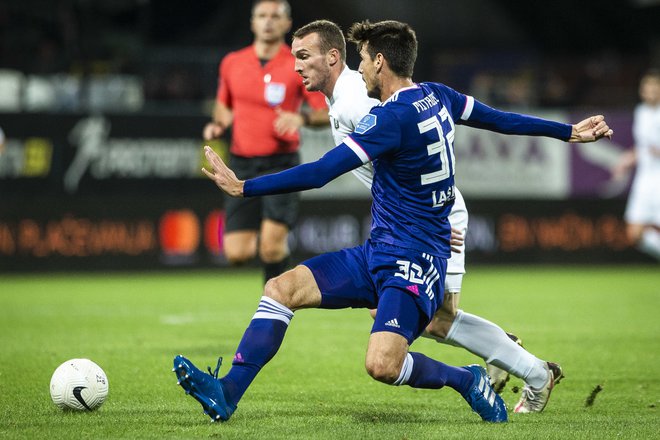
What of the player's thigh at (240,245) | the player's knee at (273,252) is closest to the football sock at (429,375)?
the player's knee at (273,252)

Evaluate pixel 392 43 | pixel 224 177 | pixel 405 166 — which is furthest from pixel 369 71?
pixel 224 177

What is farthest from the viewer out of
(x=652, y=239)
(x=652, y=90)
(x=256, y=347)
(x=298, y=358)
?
(x=652, y=239)

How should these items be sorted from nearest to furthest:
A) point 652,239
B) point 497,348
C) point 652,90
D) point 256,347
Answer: point 256,347, point 497,348, point 652,90, point 652,239

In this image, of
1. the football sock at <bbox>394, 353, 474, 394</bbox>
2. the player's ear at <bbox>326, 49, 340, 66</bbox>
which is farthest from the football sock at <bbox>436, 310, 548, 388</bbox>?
the player's ear at <bbox>326, 49, 340, 66</bbox>

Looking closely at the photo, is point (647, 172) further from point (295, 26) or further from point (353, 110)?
point (353, 110)

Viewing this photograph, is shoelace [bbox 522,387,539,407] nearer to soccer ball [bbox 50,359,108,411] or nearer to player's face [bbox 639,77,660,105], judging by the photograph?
soccer ball [bbox 50,359,108,411]

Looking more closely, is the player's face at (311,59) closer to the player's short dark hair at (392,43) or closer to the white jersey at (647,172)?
the player's short dark hair at (392,43)

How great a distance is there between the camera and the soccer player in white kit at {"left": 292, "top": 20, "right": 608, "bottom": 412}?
6.17 metres

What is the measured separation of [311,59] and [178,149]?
10994 millimetres

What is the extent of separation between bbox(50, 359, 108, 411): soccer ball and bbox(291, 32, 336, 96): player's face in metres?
1.97

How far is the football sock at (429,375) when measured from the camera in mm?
5629

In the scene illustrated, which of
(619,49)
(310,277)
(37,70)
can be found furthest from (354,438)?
(619,49)

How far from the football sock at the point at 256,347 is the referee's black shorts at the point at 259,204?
3.64m

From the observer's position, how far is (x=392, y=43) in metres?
5.72
